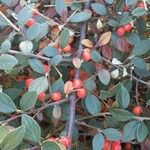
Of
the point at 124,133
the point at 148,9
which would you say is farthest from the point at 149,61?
the point at 124,133

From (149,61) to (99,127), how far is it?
0.79 ft

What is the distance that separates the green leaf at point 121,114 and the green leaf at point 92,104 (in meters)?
0.04

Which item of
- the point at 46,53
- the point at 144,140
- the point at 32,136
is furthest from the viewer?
the point at 144,140

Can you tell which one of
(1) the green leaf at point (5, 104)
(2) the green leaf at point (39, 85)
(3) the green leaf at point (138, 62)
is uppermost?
(1) the green leaf at point (5, 104)

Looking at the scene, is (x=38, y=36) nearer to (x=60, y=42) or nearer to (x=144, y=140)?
(x=60, y=42)

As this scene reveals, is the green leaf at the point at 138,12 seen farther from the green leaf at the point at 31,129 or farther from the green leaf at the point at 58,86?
the green leaf at the point at 31,129

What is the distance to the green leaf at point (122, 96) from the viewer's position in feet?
3.19

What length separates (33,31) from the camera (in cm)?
96

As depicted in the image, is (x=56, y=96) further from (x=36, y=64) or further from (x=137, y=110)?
(x=137, y=110)

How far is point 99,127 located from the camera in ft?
3.56

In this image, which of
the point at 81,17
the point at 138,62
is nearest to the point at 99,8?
the point at 81,17

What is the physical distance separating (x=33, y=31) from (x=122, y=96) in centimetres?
26

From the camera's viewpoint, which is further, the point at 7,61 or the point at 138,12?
the point at 138,12

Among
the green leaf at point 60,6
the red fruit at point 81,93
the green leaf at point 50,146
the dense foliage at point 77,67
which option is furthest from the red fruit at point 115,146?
the green leaf at point 60,6
